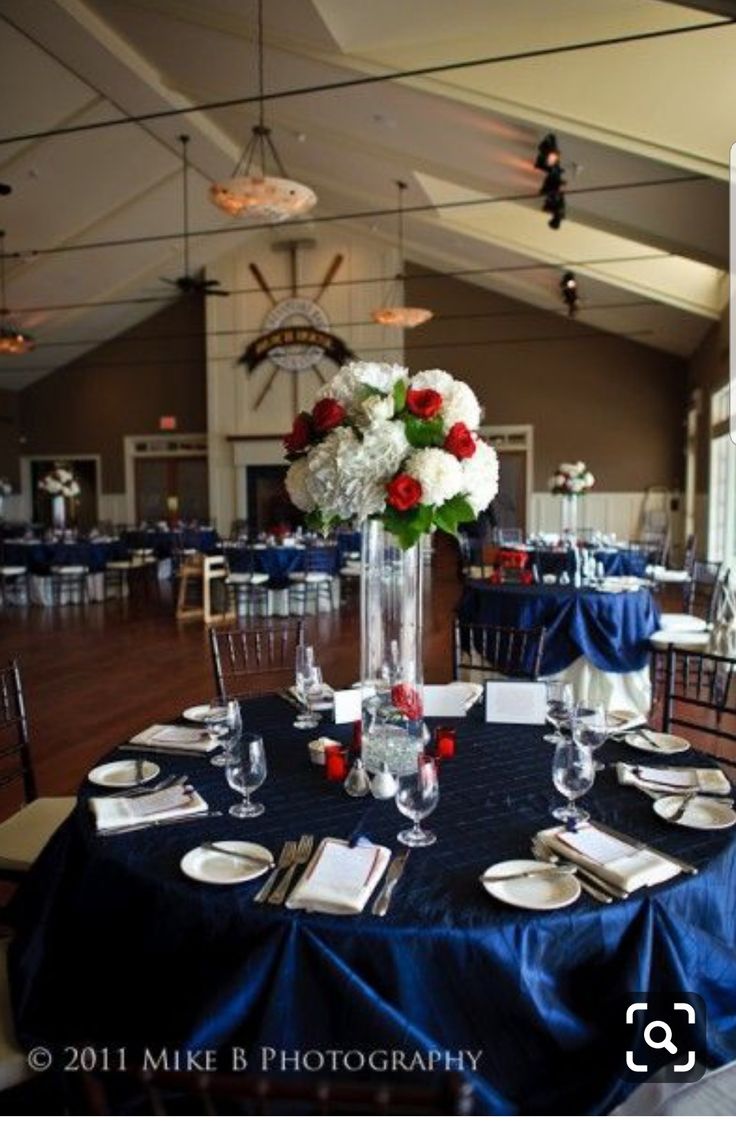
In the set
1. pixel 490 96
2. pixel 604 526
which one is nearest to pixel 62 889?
pixel 490 96

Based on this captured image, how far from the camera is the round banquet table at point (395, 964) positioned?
1374mm

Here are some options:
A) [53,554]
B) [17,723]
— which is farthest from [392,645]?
[53,554]

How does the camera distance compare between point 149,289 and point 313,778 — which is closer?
point 313,778

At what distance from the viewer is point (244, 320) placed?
16.1 m

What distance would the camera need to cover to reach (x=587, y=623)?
17.0ft

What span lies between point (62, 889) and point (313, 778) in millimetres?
649

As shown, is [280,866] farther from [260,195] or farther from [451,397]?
[260,195]

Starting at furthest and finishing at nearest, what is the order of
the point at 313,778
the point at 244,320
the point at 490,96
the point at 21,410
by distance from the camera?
1. the point at 21,410
2. the point at 244,320
3. the point at 490,96
4. the point at 313,778

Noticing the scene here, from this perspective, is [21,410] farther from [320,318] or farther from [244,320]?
[320,318]

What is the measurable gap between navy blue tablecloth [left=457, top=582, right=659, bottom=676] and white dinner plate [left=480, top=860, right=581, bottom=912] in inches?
142

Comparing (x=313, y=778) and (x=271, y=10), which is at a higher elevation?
(x=271, y=10)

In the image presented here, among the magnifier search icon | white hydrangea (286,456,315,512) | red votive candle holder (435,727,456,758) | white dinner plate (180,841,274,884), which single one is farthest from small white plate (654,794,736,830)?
white hydrangea (286,456,315,512)

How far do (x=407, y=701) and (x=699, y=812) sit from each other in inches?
29.6

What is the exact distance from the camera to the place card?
2.47m
